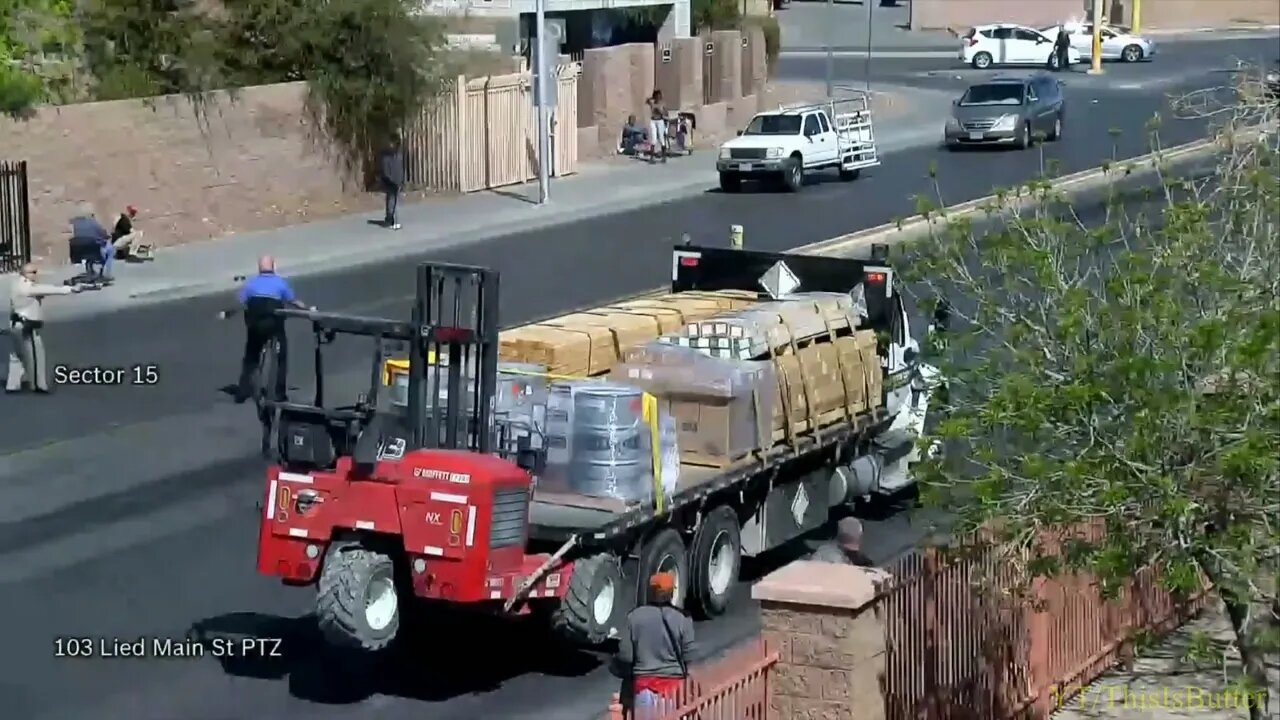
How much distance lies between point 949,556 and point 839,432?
6450 mm

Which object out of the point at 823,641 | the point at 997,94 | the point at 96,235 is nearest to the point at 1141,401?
the point at 823,641

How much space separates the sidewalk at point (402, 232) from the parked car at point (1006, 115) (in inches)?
73.5

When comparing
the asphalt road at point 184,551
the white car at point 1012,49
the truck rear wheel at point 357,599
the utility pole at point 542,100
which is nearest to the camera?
the truck rear wheel at point 357,599

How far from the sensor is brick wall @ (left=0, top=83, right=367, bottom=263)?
30828 mm

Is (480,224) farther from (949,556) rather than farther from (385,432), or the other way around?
(949,556)

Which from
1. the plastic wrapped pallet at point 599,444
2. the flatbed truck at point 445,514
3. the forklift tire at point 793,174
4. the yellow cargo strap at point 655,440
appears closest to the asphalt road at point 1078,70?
the forklift tire at point 793,174

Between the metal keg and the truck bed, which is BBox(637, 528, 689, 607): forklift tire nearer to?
the truck bed

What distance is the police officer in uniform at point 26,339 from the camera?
21.7 m

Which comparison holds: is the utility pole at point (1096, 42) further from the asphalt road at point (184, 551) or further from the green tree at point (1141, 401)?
the green tree at point (1141, 401)

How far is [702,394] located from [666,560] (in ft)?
4.31

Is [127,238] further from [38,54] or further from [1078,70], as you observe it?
[1078,70]

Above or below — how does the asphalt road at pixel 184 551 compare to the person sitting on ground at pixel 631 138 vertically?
below

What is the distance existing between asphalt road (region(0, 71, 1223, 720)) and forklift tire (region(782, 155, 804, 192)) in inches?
386

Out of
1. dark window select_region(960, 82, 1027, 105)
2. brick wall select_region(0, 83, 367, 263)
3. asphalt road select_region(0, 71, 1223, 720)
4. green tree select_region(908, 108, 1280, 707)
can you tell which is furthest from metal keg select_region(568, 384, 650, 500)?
dark window select_region(960, 82, 1027, 105)
